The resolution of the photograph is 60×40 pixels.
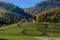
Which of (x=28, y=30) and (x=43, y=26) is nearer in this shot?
(x=28, y=30)

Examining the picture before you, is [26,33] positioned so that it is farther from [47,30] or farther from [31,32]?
[47,30]

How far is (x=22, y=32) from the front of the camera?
80.2 metres

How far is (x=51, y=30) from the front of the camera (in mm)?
85562

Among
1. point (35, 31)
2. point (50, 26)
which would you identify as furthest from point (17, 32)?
point (50, 26)

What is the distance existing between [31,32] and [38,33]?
3.13m

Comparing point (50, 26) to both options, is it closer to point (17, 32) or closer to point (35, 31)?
point (35, 31)

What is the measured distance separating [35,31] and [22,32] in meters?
6.04

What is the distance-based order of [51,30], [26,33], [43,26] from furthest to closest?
1. [43,26]
2. [51,30]
3. [26,33]

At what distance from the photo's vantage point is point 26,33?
7894cm

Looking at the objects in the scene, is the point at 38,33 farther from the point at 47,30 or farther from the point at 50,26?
the point at 50,26

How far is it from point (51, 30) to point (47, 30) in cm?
184

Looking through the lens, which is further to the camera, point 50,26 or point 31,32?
point 50,26

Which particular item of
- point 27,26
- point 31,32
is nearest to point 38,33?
point 31,32

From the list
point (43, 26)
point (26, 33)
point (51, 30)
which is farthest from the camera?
point (43, 26)
